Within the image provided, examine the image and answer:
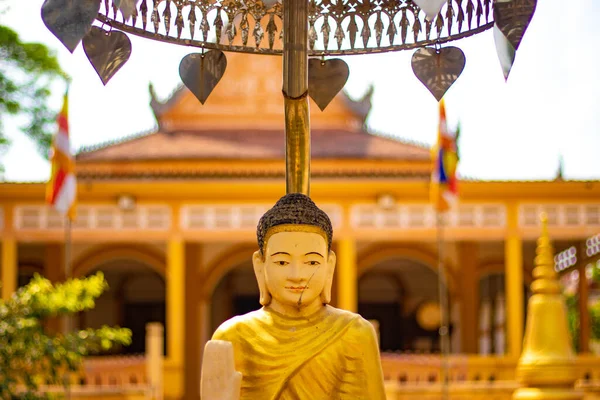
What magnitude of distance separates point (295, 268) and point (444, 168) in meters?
13.9

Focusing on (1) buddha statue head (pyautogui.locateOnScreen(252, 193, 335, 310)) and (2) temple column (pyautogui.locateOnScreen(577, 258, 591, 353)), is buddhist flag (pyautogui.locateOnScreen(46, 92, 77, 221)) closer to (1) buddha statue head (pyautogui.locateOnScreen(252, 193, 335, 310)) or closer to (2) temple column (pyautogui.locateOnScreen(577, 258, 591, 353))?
(2) temple column (pyautogui.locateOnScreen(577, 258, 591, 353))

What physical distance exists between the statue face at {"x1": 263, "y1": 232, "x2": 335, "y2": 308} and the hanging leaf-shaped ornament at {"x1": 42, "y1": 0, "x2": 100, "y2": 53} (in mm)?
1087

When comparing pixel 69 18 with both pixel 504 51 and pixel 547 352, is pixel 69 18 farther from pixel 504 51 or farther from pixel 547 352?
pixel 547 352

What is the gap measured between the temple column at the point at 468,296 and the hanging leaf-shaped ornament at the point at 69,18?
18.0 metres

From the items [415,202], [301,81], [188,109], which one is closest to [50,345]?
[301,81]

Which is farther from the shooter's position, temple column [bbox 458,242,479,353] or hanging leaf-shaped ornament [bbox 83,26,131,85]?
temple column [bbox 458,242,479,353]

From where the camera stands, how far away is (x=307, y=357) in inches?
168

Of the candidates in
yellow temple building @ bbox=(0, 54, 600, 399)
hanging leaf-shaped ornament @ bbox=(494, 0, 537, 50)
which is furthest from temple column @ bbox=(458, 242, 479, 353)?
hanging leaf-shaped ornament @ bbox=(494, 0, 537, 50)

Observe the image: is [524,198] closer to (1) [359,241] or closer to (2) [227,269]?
(1) [359,241]

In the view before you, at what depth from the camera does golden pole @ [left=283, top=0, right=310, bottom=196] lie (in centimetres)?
475

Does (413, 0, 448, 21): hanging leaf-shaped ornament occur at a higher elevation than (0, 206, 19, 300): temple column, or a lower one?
higher

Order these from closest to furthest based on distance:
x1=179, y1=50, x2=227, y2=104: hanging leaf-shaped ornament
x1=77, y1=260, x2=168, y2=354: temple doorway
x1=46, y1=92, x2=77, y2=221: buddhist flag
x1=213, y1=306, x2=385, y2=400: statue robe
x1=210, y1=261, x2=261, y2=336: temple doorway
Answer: x1=213, y1=306, x2=385, y2=400: statue robe, x1=179, y1=50, x2=227, y2=104: hanging leaf-shaped ornament, x1=46, y1=92, x2=77, y2=221: buddhist flag, x1=77, y1=260, x2=168, y2=354: temple doorway, x1=210, y1=261, x2=261, y2=336: temple doorway

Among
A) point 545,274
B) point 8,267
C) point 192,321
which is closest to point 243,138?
point 192,321

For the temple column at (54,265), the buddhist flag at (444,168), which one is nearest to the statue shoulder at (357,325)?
the buddhist flag at (444,168)
